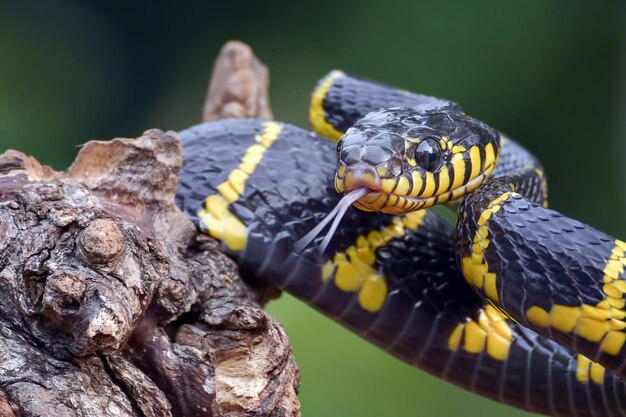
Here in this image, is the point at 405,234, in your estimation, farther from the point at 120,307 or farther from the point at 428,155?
the point at 120,307

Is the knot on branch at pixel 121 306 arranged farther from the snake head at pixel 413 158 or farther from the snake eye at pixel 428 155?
the snake eye at pixel 428 155

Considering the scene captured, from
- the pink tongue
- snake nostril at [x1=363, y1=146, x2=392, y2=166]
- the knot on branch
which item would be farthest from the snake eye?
the knot on branch

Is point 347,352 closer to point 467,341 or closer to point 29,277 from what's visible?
point 467,341

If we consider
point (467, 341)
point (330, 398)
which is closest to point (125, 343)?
point (467, 341)

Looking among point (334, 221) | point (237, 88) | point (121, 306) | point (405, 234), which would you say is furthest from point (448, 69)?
point (121, 306)

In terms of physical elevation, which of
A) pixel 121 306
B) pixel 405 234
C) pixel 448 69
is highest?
pixel 121 306

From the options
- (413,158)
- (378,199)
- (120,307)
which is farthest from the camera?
(413,158)
